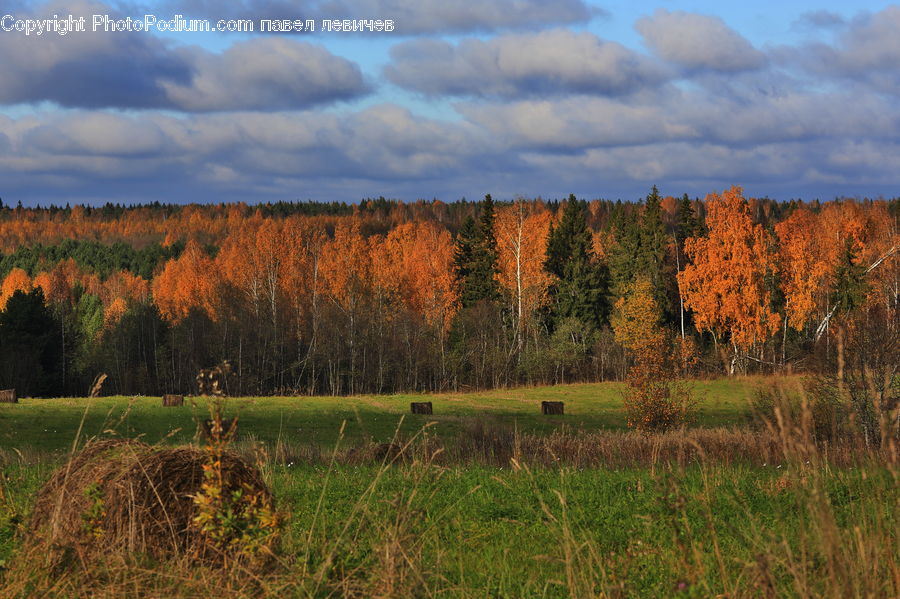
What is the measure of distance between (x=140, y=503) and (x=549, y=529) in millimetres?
3972

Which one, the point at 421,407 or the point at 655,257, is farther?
the point at 655,257

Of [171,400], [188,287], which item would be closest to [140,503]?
[171,400]

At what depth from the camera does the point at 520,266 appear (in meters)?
57.8

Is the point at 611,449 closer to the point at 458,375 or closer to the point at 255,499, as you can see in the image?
the point at 255,499

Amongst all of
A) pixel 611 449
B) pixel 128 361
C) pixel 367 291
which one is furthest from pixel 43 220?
pixel 611 449

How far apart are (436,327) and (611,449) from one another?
42.3 meters

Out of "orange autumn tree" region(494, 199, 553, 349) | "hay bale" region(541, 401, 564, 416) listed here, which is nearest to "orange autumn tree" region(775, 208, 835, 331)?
"orange autumn tree" region(494, 199, 553, 349)

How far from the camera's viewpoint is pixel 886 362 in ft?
61.0

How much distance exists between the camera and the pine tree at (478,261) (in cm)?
6456

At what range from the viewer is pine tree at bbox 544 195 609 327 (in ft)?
206

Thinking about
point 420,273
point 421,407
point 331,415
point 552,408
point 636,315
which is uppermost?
point 420,273

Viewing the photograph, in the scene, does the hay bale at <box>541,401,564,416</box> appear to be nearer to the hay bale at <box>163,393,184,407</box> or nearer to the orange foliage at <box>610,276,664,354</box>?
the orange foliage at <box>610,276,664,354</box>

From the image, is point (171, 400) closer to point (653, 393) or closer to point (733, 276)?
point (653, 393)

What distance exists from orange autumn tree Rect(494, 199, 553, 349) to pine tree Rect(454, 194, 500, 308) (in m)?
1.72
